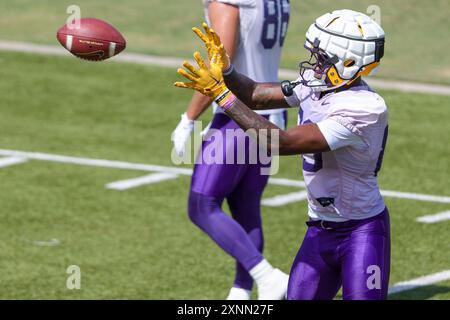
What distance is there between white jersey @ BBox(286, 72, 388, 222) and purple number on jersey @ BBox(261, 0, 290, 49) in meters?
1.55

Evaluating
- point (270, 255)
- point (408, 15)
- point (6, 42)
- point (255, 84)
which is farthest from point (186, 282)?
point (408, 15)

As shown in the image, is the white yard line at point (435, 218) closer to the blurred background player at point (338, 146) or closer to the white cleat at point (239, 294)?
the white cleat at point (239, 294)

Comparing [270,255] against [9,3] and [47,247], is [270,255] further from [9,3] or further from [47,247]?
[9,3]

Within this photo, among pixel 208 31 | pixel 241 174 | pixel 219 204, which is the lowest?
pixel 219 204

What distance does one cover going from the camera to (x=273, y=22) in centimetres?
851

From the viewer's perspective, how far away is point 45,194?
10.9 m

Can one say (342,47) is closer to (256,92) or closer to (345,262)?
(256,92)

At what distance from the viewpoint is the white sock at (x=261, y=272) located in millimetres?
8266

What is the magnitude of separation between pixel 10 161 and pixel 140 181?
4.64 ft

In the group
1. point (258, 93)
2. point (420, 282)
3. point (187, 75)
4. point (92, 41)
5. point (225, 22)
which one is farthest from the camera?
point (420, 282)

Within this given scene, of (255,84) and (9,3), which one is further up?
(255,84)

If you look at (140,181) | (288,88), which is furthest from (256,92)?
(140,181)
